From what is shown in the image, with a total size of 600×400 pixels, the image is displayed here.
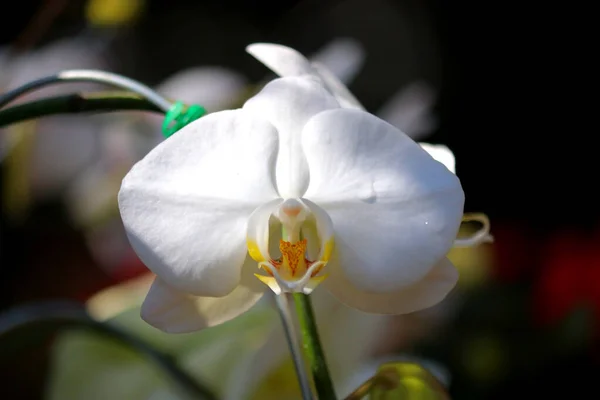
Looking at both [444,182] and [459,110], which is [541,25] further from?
[444,182]

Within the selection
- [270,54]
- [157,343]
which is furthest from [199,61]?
[270,54]

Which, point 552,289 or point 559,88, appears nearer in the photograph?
point 552,289

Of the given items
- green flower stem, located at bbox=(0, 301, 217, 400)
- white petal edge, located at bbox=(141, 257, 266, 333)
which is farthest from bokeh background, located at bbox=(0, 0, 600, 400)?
white petal edge, located at bbox=(141, 257, 266, 333)

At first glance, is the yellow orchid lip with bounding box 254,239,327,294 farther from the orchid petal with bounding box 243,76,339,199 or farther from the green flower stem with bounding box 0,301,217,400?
the green flower stem with bounding box 0,301,217,400

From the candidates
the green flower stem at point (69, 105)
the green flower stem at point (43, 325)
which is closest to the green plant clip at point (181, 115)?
the green flower stem at point (69, 105)

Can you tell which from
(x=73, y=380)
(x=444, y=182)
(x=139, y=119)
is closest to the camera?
(x=444, y=182)

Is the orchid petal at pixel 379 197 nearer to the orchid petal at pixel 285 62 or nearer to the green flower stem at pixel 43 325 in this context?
the orchid petal at pixel 285 62
